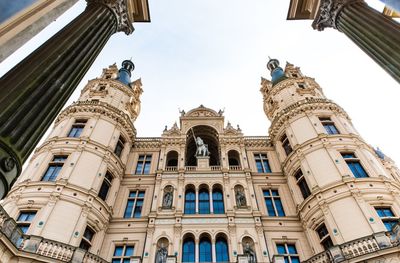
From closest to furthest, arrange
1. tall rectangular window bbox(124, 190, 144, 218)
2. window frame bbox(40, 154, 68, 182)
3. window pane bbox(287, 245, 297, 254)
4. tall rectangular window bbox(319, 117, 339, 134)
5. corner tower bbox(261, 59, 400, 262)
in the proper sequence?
corner tower bbox(261, 59, 400, 262) → window pane bbox(287, 245, 297, 254) → window frame bbox(40, 154, 68, 182) → tall rectangular window bbox(124, 190, 144, 218) → tall rectangular window bbox(319, 117, 339, 134)

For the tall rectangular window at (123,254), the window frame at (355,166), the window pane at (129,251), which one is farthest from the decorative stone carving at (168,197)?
the window frame at (355,166)

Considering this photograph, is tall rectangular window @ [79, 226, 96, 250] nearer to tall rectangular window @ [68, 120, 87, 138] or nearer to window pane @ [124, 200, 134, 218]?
window pane @ [124, 200, 134, 218]

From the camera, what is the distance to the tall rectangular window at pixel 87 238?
1874cm

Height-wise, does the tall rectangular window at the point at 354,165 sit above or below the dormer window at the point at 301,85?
below

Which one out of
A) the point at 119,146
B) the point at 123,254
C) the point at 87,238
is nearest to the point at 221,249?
the point at 123,254

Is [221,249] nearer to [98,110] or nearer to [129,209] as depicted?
[129,209]

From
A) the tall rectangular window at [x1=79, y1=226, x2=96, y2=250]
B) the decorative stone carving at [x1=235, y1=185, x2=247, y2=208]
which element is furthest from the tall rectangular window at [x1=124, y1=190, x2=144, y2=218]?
the decorative stone carving at [x1=235, y1=185, x2=247, y2=208]

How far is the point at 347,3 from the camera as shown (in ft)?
36.1

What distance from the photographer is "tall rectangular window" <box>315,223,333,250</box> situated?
18.8 metres

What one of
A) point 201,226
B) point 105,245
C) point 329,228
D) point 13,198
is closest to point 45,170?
point 13,198

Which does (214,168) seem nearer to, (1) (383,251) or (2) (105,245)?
(2) (105,245)

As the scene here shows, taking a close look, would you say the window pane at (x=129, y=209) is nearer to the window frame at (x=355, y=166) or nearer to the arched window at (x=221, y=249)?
the arched window at (x=221, y=249)

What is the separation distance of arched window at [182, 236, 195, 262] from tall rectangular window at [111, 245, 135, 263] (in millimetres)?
3720

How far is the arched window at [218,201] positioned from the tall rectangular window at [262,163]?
4848mm
